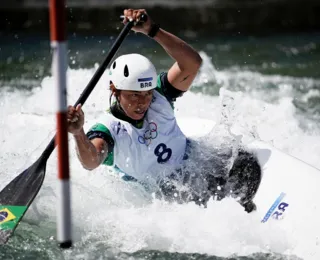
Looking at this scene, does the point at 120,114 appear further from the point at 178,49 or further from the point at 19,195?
the point at 19,195

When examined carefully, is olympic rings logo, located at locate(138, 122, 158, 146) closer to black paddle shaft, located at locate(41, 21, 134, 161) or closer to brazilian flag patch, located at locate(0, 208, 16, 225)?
black paddle shaft, located at locate(41, 21, 134, 161)

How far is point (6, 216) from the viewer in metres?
4.64

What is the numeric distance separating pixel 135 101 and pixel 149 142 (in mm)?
314

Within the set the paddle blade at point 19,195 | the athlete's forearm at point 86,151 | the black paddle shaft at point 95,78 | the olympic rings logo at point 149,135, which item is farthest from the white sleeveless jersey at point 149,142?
the paddle blade at point 19,195

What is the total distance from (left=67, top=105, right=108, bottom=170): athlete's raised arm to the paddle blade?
49cm

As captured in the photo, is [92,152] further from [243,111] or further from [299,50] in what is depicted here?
[299,50]

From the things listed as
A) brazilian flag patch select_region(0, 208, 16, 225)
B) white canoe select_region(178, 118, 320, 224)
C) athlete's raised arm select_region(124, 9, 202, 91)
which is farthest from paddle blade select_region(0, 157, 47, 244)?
white canoe select_region(178, 118, 320, 224)

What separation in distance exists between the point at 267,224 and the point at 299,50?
821 centimetres

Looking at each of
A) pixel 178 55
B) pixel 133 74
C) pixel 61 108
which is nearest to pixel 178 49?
pixel 178 55

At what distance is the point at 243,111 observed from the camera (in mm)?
7355

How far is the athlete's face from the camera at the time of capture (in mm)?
4645

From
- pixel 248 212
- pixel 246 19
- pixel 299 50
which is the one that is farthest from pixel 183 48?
pixel 246 19

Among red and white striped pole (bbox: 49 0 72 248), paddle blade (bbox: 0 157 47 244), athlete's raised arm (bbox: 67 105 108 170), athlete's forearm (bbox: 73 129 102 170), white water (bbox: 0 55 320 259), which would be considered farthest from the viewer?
paddle blade (bbox: 0 157 47 244)

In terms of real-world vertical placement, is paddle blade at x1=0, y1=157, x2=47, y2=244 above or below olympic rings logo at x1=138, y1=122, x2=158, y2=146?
below
